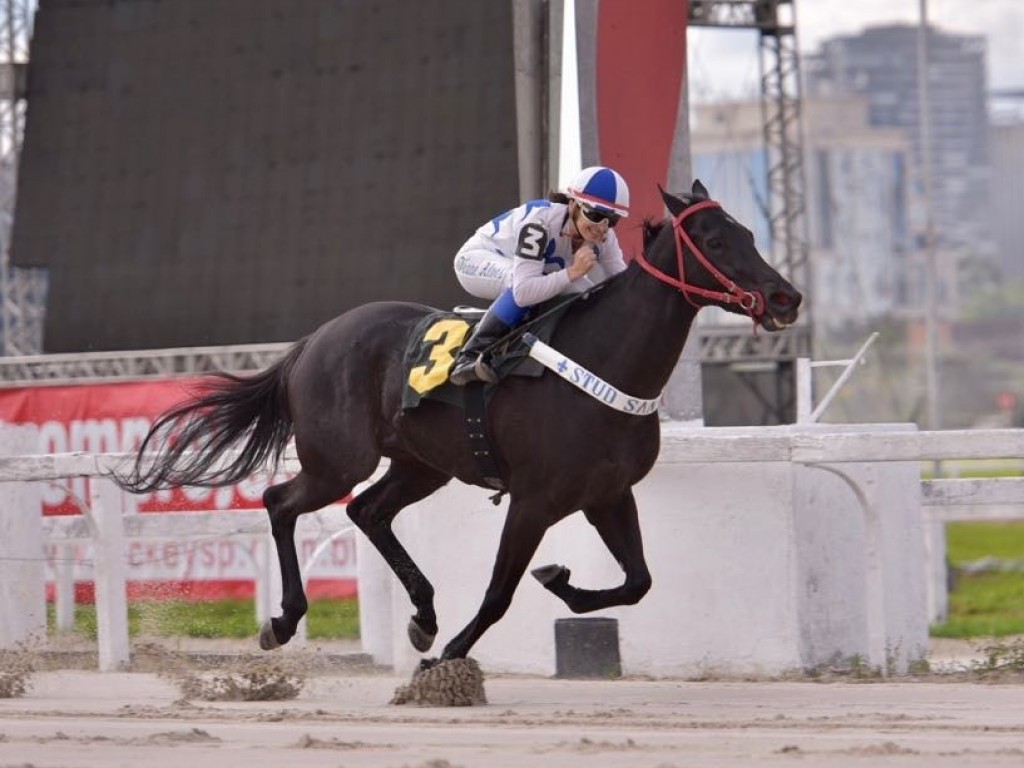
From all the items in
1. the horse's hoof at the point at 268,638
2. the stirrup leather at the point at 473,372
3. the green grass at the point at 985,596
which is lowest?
the green grass at the point at 985,596

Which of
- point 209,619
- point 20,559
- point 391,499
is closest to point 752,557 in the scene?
point 391,499

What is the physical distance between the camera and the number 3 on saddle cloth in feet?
25.6

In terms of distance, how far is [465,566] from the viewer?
920 cm

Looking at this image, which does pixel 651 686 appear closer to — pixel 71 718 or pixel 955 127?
pixel 71 718

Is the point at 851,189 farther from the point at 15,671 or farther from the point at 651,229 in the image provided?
the point at 651,229

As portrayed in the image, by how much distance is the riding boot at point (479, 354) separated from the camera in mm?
7789

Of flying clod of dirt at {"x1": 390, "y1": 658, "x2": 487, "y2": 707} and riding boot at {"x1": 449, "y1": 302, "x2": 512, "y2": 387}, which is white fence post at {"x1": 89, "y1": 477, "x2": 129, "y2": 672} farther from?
riding boot at {"x1": 449, "y1": 302, "x2": 512, "y2": 387}

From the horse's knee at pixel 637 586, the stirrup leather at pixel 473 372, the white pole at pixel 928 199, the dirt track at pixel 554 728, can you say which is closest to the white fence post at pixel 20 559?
the dirt track at pixel 554 728

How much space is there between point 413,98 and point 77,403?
12.3 feet

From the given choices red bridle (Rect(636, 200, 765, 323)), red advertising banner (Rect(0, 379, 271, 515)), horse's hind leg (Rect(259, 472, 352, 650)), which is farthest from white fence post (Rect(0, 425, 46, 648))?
red advertising banner (Rect(0, 379, 271, 515))

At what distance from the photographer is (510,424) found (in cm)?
779

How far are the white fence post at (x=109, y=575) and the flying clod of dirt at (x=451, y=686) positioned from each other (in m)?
2.41

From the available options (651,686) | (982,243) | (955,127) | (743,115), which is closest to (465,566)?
(651,686)

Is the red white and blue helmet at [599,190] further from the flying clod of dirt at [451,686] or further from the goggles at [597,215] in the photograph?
the flying clod of dirt at [451,686]
